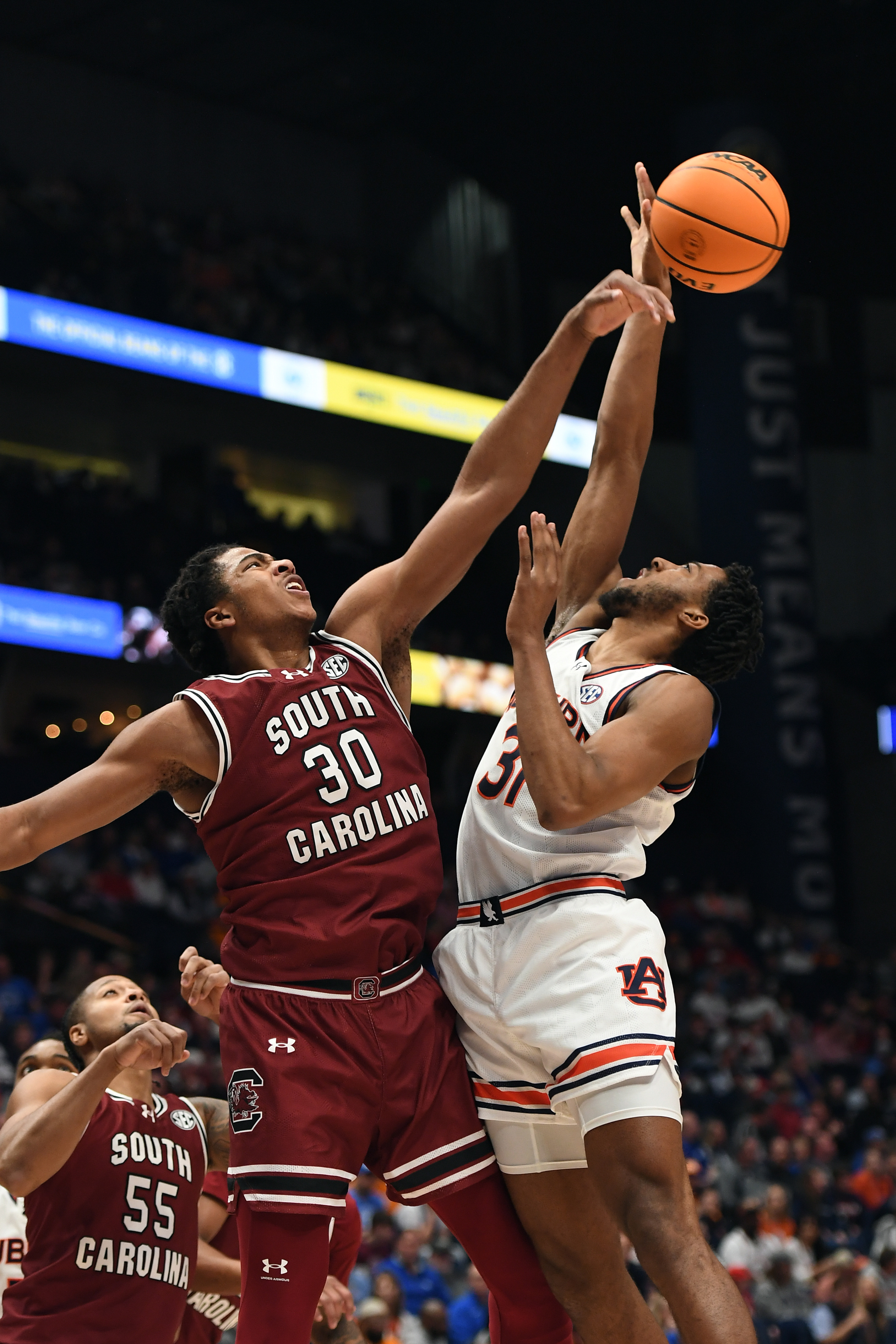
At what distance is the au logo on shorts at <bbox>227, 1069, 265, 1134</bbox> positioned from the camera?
10.7 feet

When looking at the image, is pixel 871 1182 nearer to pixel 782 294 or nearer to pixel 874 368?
pixel 782 294

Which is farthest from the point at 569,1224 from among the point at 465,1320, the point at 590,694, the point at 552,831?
the point at 465,1320

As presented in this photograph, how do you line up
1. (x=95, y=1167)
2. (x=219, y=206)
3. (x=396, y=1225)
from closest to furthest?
(x=95, y=1167) → (x=396, y=1225) → (x=219, y=206)

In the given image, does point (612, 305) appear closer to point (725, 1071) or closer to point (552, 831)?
point (552, 831)

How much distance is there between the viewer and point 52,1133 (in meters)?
3.82

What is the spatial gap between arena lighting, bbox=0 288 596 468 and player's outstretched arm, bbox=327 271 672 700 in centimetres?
1147

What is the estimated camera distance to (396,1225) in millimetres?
10336

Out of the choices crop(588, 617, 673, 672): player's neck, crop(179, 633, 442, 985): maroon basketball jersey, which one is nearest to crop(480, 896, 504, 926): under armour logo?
crop(179, 633, 442, 985): maroon basketball jersey

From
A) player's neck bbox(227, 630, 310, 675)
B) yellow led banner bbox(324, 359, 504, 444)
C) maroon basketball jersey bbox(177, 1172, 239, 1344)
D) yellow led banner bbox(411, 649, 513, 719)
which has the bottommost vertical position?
maroon basketball jersey bbox(177, 1172, 239, 1344)

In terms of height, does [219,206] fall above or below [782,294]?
above

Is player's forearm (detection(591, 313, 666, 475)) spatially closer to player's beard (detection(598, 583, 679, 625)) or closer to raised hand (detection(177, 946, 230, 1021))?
player's beard (detection(598, 583, 679, 625))

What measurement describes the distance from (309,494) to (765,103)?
26.9 feet

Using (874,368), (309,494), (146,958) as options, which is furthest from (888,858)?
(146,958)

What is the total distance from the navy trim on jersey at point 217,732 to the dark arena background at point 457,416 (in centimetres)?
833
